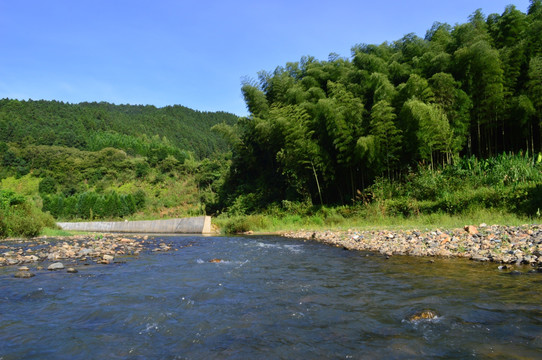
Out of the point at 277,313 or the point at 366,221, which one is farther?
the point at 366,221

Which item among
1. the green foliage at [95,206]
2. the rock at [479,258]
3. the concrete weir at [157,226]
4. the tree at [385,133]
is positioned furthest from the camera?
the green foliage at [95,206]

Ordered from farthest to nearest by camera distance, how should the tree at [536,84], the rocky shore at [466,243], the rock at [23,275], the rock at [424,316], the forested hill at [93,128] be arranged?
the forested hill at [93,128]
the tree at [536,84]
the rocky shore at [466,243]
the rock at [23,275]
the rock at [424,316]

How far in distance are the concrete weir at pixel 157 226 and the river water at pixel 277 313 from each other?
541 inches

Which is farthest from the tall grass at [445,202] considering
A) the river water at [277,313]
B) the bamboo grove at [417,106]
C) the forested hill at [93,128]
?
the forested hill at [93,128]

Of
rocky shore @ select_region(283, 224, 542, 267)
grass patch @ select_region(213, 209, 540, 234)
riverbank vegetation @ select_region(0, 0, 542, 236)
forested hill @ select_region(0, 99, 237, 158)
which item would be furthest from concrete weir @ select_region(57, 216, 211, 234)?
forested hill @ select_region(0, 99, 237, 158)

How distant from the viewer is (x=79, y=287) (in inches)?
209

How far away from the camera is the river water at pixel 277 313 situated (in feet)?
9.70

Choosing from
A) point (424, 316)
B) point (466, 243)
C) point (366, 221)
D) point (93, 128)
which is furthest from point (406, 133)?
point (93, 128)

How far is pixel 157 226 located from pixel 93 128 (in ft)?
242

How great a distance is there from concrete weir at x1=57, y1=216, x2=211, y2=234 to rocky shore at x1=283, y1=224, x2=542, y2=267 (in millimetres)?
11439

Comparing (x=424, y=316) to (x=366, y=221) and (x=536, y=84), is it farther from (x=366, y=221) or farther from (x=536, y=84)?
(x=536, y=84)

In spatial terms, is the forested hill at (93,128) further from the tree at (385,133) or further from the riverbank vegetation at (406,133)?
the tree at (385,133)

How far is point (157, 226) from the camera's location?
23.5m

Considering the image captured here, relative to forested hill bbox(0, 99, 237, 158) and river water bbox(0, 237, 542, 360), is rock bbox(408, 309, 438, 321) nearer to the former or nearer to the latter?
river water bbox(0, 237, 542, 360)
